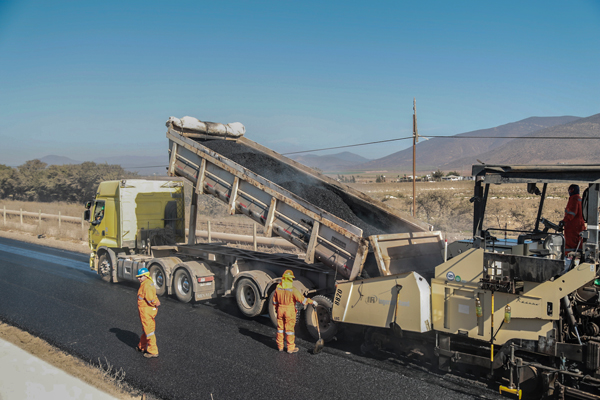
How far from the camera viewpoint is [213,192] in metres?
9.51

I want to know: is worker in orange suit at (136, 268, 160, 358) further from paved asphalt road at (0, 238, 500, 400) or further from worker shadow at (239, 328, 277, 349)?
worker shadow at (239, 328, 277, 349)

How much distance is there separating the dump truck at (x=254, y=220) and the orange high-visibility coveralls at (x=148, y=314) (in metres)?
2.19

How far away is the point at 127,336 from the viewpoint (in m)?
7.68

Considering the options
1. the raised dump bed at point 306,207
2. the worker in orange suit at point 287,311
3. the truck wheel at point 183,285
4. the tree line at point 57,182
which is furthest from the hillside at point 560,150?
the worker in orange suit at point 287,311

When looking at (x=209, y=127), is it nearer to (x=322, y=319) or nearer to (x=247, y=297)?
(x=247, y=297)

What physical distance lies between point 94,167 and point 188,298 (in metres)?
39.3

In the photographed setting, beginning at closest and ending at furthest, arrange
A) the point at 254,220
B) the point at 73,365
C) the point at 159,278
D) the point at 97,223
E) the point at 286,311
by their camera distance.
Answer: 1. the point at 73,365
2. the point at 286,311
3. the point at 254,220
4. the point at 159,278
5. the point at 97,223

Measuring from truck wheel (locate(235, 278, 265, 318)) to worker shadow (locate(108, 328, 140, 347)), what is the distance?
80.2 inches

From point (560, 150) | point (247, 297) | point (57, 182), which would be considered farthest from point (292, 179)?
point (560, 150)

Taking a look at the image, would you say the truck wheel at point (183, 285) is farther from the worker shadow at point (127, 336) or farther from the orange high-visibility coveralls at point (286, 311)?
the orange high-visibility coveralls at point (286, 311)

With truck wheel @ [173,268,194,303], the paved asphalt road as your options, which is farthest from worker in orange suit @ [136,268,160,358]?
truck wheel @ [173,268,194,303]

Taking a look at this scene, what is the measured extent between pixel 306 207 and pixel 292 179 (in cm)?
252

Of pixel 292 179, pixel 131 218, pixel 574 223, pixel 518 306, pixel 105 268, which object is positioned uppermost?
pixel 292 179

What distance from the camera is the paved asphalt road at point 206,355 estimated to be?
5.65 meters
